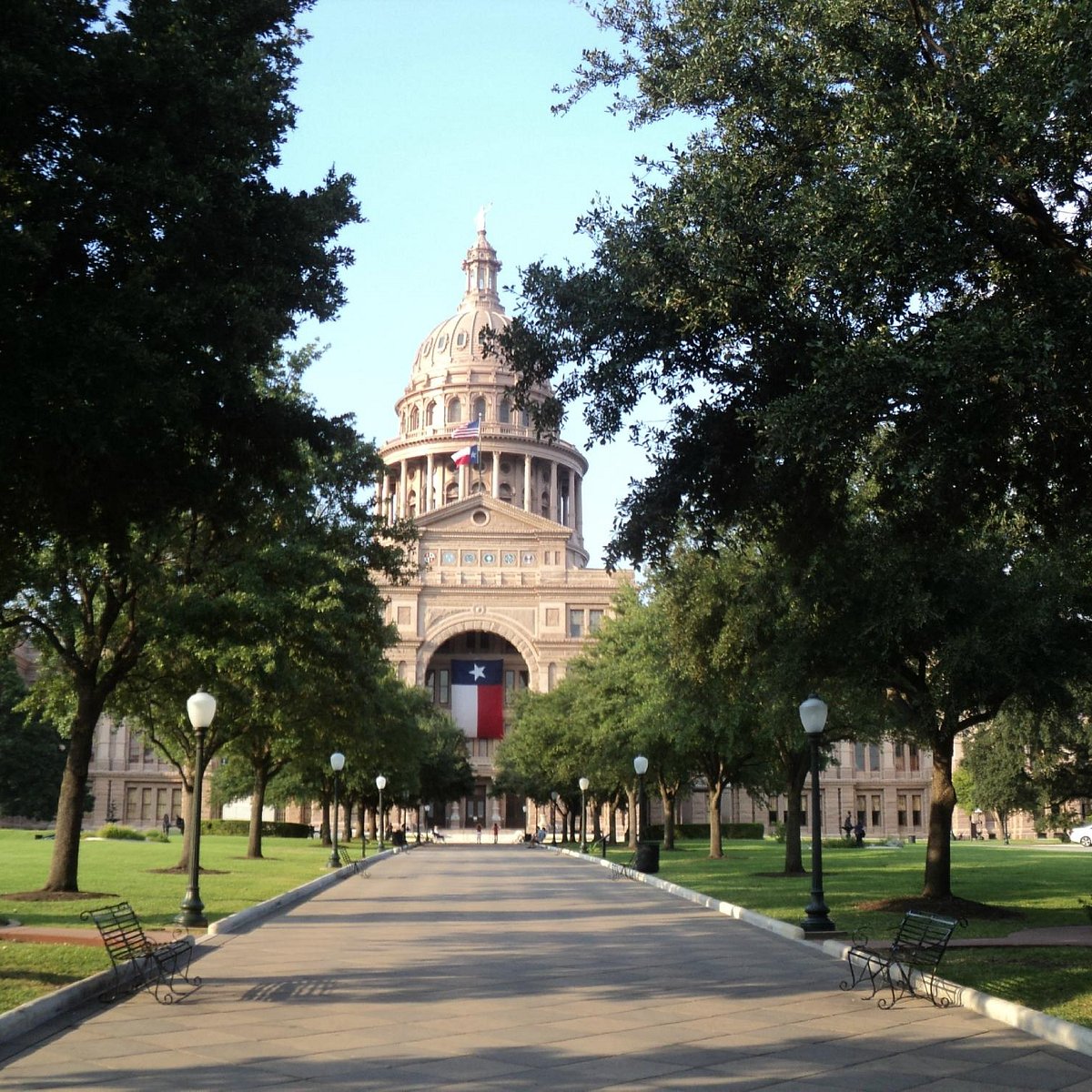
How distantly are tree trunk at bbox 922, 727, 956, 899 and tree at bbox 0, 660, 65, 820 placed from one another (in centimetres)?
7683

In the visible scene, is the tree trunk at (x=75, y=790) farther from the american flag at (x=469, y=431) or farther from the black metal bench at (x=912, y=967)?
the american flag at (x=469, y=431)

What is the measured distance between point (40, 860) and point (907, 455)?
3656cm

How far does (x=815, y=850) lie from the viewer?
65.4 feet

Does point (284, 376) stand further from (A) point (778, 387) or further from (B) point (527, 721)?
(B) point (527, 721)

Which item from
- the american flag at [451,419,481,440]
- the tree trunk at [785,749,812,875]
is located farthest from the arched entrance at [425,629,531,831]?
the tree trunk at [785,749,812,875]

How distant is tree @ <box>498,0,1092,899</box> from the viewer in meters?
11.1

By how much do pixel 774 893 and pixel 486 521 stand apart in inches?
3816

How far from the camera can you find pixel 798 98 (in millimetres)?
13164

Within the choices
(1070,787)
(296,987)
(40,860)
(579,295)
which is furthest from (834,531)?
(1070,787)

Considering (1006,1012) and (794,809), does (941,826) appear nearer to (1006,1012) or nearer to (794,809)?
(794,809)

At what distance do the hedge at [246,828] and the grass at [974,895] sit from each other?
46.7 metres

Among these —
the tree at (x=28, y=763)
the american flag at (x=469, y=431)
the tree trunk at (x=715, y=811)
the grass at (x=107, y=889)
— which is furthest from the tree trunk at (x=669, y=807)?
the american flag at (x=469, y=431)

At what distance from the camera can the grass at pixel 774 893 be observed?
14.1 m

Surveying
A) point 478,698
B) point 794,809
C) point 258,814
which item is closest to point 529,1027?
point 794,809
